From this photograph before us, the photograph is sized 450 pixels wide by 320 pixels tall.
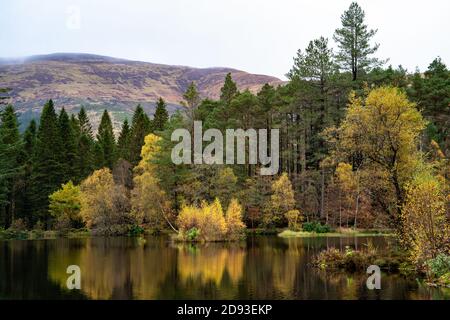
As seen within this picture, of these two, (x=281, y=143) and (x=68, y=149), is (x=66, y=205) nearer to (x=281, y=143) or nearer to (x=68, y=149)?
(x=68, y=149)

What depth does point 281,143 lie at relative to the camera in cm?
6919

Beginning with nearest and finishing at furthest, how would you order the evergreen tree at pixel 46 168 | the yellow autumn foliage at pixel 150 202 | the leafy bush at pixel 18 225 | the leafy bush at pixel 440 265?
the leafy bush at pixel 440 265, the yellow autumn foliage at pixel 150 202, the leafy bush at pixel 18 225, the evergreen tree at pixel 46 168

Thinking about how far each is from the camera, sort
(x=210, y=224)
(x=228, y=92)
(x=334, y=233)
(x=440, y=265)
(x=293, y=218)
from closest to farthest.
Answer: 1. (x=440, y=265)
2. (x=210, y=224)
3. (x=334, y=233)
4. (x=293, y=218)
5. (x=228, y=92)

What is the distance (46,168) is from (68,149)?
4.98 m

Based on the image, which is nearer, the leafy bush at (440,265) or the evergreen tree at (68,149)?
the leafy bush at (440,265)

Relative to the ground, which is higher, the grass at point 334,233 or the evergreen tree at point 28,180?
the evergreen tree at point 28,180

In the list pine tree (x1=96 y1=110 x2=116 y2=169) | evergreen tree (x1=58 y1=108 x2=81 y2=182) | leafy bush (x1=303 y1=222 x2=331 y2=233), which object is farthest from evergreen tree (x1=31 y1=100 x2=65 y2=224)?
leafy bush (x1=303 y1=222 x2=331 y2=233)

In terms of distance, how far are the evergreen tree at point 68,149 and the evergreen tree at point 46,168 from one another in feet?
1.69

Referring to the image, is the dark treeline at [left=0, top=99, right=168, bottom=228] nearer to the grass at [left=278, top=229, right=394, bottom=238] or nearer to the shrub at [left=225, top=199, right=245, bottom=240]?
the grass at [left=278, top=229, right=394, bottom=238]

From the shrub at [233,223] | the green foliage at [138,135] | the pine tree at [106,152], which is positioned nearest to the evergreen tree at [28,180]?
the pine tree at [106,152]

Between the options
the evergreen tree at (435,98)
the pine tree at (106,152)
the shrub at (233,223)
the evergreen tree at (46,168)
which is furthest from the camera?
the pine tree at (106,152)

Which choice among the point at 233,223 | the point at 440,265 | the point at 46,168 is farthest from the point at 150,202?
the point at 440,265

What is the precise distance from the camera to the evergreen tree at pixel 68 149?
69.5 meters

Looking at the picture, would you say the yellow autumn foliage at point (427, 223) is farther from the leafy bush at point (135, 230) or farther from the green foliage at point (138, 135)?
the green foliage at point (138, 135)
